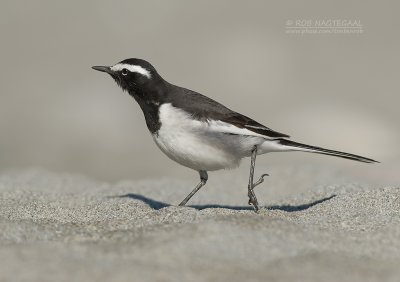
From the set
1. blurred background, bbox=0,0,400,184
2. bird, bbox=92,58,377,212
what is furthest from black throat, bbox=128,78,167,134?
blurred background, bbox=0,0,400,184

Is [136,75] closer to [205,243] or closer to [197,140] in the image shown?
[197,140]

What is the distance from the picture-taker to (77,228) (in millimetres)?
6562

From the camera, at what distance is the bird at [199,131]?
7754mm

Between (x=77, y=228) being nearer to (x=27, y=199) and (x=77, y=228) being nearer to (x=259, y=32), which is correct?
(x=27, y=199)

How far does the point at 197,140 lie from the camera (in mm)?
7754

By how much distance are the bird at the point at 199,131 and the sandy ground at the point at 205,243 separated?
2.34 ft

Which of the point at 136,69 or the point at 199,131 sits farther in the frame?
the point at 136,69

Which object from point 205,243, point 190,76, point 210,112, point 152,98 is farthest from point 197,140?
point 190,76

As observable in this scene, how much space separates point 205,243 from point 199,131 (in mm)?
2277

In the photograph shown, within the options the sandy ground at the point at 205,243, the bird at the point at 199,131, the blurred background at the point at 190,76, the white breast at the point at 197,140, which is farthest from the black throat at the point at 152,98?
the blurred background at the point at 190,76

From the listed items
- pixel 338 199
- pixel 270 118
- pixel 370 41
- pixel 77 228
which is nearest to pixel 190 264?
pixel 77 228

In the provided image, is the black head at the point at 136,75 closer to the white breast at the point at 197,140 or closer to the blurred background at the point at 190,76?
the white breast at the point at 197,140

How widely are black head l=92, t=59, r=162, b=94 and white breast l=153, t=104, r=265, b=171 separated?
1.56 ft

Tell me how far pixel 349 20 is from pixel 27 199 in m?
16.5
